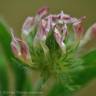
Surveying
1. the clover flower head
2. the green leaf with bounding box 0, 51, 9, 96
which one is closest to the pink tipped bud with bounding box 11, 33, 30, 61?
the clover flower head

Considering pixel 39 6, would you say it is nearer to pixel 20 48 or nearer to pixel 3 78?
pixel 3 78

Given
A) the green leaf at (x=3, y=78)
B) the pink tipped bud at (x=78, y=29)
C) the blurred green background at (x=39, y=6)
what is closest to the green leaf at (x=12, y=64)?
the green leaf at (x=3, y=78)

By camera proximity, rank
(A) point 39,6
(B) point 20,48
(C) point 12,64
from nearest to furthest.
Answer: (B) point 20,48
(C) point 12,64
(A) point 39,6

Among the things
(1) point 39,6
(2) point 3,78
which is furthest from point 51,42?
(1) point 39,6

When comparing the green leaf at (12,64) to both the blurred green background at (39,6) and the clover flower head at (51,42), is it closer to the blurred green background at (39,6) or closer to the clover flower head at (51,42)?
the clover flower head at (51,42)

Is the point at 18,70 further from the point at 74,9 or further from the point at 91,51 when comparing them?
the point at 74,9

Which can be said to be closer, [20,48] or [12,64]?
[20,48]

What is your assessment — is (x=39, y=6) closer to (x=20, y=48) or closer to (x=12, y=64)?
(x=12, y=64)

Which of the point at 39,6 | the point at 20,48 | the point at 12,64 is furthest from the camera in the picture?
the point at 39,6

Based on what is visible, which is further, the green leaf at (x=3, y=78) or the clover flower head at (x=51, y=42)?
the green leaf at (x=3, y=78)

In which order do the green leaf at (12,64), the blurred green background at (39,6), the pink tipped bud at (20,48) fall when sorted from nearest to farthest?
1. the pink tipped bud at (20,48)
2. the green leaf at (12,64)
3. the blurred green background at (39,6)

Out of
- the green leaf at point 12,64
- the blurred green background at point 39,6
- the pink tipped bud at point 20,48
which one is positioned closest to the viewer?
the pink tipped bud at point 20,48
